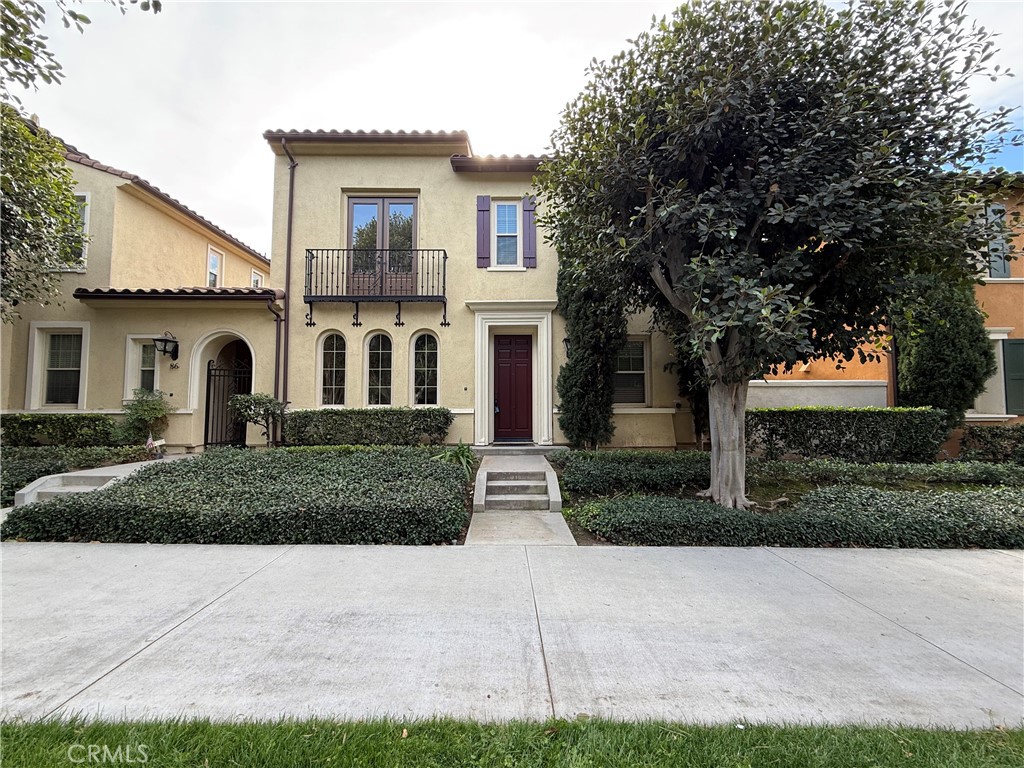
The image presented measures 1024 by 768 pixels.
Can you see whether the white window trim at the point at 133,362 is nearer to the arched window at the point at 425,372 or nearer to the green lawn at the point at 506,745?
the arched window at the point at 425,372

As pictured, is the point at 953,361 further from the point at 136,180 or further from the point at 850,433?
the point at 136,180

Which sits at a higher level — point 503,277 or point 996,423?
point 503,277

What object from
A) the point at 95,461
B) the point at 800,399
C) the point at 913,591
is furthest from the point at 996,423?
the point at 95,461

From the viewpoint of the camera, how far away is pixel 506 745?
1985mm

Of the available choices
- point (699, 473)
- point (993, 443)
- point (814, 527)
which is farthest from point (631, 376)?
point (993, 443)

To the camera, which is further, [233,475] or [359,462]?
[359,462]

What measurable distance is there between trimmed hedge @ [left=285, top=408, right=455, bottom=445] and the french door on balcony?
8.93ft

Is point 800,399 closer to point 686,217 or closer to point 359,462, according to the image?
point 686,217

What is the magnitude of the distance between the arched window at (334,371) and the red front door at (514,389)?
3.52 meters

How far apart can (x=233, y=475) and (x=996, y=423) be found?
619 inches

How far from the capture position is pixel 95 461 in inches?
319

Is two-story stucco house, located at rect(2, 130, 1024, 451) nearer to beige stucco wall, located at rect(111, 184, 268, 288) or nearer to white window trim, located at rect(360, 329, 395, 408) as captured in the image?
white window trim, located at rect(360, 329, 395, 408)

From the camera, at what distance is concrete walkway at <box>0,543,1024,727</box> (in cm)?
233

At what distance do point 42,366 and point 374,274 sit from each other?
771 cm
